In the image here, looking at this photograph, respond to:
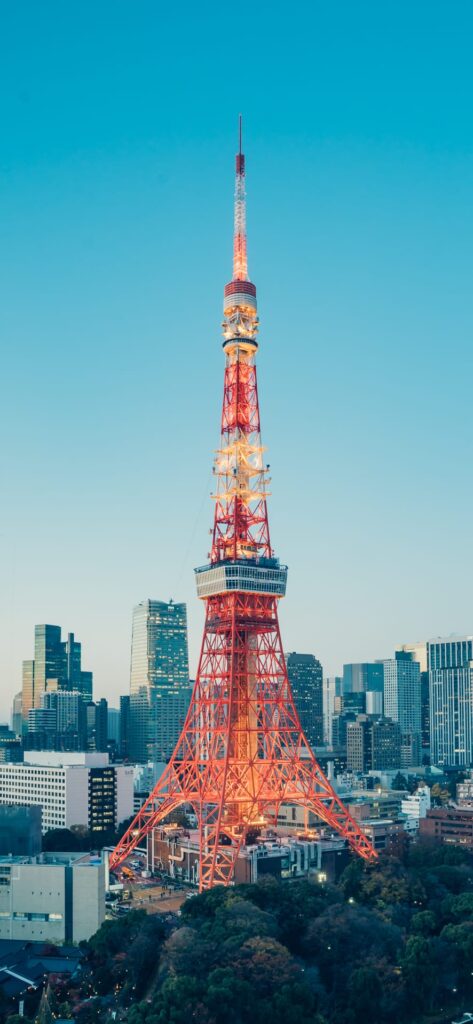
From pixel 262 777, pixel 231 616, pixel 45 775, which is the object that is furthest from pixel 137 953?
pixel 45 775

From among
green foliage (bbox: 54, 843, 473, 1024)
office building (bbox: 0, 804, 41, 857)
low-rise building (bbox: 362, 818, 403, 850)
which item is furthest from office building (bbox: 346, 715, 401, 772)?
green foliage (bbox: 54, 843, 473, 1024)

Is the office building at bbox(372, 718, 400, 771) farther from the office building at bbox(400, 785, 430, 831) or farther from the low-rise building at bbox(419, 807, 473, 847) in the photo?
the low-rise building at bbox(419, 807, 473, 847)

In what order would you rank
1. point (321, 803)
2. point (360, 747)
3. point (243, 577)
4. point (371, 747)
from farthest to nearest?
point (371, 747) < point (360, 747) < point (243, 577) < point (321, 803)

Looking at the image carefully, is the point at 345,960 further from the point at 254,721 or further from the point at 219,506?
the point at 219,506

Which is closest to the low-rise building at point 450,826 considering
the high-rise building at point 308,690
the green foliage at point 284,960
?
the green foliage at point 284,960

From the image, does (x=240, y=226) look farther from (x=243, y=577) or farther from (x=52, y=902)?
(x=52, y=902)

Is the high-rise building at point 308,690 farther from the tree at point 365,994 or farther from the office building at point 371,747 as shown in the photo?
the tree at point 365,994

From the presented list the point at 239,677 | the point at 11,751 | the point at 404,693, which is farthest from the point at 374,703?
the point at 239,677
